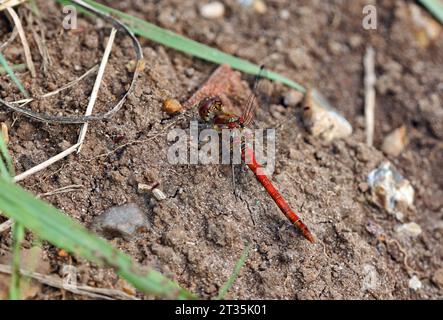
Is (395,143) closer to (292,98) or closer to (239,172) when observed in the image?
(292,98)

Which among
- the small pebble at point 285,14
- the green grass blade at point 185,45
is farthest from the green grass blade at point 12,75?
the small pebble at point 285,14

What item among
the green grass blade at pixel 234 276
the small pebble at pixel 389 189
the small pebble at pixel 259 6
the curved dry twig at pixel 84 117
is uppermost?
the small pebble at pixel 259 6

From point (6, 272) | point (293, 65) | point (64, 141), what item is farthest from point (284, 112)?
point (6, 272)

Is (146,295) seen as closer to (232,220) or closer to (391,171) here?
(232,220)

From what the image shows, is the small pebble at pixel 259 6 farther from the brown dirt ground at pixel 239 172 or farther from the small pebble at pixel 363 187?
the small pebble at pixel 363 187

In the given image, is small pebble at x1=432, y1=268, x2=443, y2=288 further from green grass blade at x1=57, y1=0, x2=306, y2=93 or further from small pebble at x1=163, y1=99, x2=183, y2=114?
small pebble at x1=163, y1=99, x2=183, y2=114

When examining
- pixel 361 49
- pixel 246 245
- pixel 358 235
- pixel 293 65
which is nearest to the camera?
pixel 246 245

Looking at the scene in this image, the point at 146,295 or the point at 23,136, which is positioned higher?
the point at 23,136
